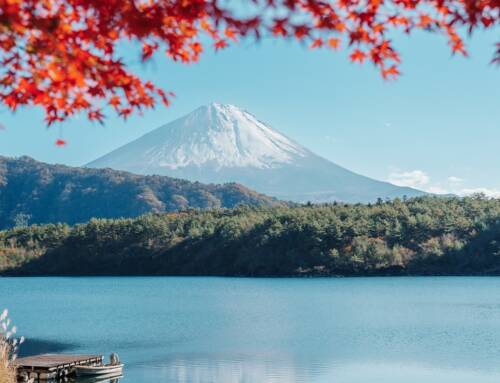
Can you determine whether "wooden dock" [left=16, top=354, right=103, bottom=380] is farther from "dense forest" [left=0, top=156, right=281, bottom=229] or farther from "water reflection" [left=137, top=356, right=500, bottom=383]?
"dense forest" [left=0, top=156, right=281, bottom=229]

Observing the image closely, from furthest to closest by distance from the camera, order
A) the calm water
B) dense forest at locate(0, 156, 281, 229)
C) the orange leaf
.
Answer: dense forest at locate(0, 156, 281, 229)
the calm water
the orange leaf

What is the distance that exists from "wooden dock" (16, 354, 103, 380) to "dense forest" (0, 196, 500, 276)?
52767 millimetres

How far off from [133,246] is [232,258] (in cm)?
1255

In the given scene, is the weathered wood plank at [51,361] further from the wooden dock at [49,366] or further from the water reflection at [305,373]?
the water reflection at [305,373]

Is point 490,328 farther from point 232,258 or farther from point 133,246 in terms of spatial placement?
point 133,246

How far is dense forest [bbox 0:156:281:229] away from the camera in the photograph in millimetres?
165125

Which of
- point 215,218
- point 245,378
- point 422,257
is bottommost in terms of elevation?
point 245,378

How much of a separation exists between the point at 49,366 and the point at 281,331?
12.9 meters

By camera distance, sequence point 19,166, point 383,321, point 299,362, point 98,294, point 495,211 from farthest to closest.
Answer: point 19,166
point 495,211
point 98,294
point 383,321
point 299,362

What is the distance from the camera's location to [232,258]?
79.6 m

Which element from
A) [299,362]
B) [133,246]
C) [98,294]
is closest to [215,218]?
[133,246]

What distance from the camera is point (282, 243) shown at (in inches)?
3031

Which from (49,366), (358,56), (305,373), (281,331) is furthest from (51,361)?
(358,56)

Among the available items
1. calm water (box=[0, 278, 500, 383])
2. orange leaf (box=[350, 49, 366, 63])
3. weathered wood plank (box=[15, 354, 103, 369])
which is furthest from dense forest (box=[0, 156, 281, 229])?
orange leaf (box=[350, 49, 366, 63])
